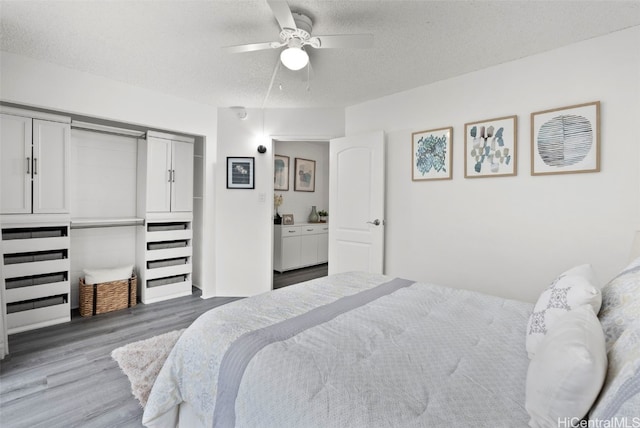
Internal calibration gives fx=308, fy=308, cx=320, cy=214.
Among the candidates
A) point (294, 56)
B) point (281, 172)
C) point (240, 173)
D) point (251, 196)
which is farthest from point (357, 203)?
point (281, 172)

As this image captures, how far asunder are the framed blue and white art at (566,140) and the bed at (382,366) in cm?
128

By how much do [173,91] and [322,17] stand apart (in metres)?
2.17

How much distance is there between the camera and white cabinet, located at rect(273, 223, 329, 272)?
525 cm

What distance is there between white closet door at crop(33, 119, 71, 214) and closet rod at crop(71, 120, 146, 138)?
0.27m

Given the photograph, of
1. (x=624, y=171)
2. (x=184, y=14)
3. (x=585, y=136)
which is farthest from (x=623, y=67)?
(x=184, y=14)

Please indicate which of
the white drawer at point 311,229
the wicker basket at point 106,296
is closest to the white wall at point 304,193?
the white drawer at point 311,229

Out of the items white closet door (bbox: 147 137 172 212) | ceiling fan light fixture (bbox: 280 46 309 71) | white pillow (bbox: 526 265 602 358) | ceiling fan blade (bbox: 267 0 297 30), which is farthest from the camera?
white closet door (bbox: 147 137 172 212)

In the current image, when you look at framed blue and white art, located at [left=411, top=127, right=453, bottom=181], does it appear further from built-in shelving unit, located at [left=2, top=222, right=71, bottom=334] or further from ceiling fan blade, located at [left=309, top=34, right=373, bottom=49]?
built-in shelving unit, located at [left=2, top=222, right=71, bottom=334]

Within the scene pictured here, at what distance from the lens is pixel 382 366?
109 cm

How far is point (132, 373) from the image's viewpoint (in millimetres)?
2137

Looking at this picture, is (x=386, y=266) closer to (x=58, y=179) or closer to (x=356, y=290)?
(x=356, y=290)

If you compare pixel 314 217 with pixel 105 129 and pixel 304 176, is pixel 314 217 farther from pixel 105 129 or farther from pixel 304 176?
pixel 105 129

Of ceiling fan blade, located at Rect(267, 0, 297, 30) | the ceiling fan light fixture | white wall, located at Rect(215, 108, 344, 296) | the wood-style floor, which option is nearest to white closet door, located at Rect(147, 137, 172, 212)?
white wall, located at Rect(215, 108, 344, 296)

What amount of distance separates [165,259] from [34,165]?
1577 mm
